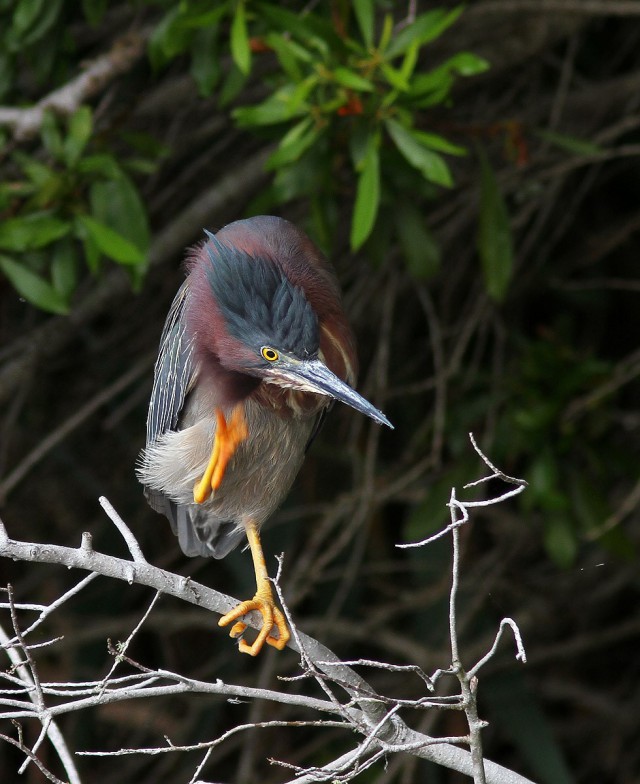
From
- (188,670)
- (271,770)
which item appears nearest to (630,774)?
(271,770)

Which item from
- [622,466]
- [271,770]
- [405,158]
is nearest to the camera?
[405,158]

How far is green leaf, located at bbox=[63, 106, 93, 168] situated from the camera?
261cm

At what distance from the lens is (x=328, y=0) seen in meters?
2.74

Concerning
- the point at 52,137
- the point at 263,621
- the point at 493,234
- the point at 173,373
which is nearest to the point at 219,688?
the point at 263,621

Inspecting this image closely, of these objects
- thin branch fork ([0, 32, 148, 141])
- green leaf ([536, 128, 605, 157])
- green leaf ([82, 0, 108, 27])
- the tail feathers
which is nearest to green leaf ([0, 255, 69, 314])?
thin branch fork ([0, 32, 148, 141])

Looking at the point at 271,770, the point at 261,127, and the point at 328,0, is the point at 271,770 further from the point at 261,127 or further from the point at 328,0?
the point at 328,0

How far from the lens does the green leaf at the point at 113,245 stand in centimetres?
251

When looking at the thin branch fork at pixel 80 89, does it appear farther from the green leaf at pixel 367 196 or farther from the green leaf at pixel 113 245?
the green leaf at pixel 367 196

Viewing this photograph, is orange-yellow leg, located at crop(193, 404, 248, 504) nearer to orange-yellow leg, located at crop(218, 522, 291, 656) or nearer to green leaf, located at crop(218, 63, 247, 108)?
orange-yellow leg, located at crop(218, 522, 291, 656)

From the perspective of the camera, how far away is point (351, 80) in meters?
2.38

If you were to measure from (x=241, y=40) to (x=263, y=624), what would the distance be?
129cm

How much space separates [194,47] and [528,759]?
2.43 meters

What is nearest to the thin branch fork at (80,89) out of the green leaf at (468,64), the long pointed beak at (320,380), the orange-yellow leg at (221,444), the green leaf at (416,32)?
the green leaf at (416,32)

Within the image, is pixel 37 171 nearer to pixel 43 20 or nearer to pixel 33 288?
pixel 33 288
